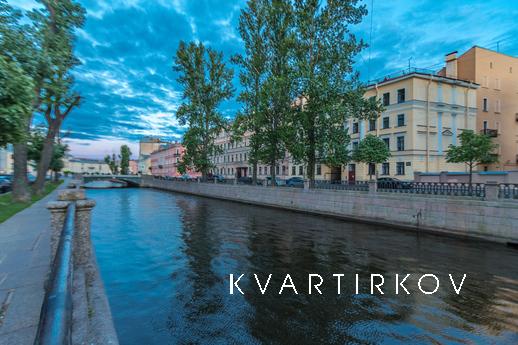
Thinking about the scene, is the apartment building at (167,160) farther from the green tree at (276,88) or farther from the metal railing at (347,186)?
the metal railing at (347,186)

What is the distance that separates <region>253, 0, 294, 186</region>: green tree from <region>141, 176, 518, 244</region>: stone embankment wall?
16.6 ft

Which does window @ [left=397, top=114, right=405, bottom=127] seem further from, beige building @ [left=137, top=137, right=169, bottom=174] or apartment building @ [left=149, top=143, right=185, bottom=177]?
beige building @ [left=137, top=137, right=169, bottom=174]

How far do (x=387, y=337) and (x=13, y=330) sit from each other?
20.8ft

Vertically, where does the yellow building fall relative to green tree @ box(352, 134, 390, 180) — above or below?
above

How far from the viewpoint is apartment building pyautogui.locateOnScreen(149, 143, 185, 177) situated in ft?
352

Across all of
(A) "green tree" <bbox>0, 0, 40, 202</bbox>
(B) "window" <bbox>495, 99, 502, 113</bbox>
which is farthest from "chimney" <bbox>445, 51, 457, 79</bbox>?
(A) "green tree" <bbox>0, 0, 40, 202</bbox>

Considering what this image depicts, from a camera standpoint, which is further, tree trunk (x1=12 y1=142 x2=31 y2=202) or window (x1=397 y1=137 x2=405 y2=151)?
window (x1=397 y1=137 x2=405 y2=151)

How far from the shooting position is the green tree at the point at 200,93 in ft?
138

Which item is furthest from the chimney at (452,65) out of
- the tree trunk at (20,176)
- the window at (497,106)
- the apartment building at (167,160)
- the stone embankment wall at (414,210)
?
the apartment building at (167,160)

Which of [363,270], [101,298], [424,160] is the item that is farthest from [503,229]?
[424,160]

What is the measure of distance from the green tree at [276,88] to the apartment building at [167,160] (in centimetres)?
7166

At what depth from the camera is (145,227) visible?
749 inches

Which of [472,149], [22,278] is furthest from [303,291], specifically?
[472,149]

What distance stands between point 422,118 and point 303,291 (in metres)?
36.6
